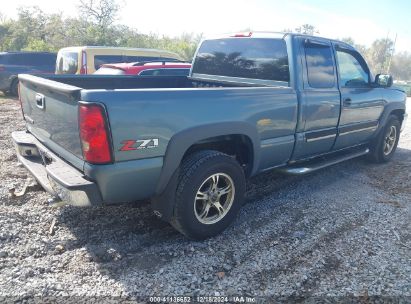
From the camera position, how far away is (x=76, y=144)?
8.57 feet

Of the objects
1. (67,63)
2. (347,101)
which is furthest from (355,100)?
(67,63)

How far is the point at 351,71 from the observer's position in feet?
15.4

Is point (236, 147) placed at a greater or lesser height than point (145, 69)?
lesser

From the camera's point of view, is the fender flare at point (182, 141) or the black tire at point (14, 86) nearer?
the fender flare at point (182, 141)

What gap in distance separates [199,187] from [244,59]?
75.3 inches

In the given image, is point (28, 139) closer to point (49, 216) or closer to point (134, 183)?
point (49, 216)

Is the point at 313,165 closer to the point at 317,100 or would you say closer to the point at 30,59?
the point at 317,100

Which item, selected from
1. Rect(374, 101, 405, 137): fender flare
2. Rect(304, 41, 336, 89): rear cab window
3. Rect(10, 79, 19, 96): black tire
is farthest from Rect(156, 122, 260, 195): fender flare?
Rect(10, 79, 19, 96): black tire

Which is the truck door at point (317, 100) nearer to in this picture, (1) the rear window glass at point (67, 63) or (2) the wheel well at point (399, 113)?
(2) the wheel well at point (399, 113)

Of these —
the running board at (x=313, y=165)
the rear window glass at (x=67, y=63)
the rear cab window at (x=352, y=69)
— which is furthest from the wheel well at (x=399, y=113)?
the rear window glass at (x=67, y=63)

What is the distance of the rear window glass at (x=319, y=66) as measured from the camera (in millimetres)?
3896

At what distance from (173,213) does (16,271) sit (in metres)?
1.27

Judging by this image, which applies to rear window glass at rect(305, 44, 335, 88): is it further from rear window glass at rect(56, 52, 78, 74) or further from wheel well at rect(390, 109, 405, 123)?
rear window glass at rect(56, 52, 78, 74)

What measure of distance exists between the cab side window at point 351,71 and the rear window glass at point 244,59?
106 cm
